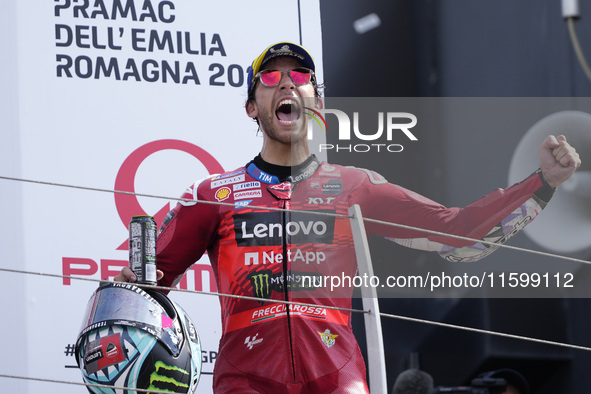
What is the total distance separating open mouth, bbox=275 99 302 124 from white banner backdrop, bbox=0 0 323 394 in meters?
0.78

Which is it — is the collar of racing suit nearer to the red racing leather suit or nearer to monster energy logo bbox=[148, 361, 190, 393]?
the red racing leather suit

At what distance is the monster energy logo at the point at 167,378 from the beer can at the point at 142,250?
0.28m

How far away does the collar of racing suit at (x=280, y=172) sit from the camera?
324 centimetres

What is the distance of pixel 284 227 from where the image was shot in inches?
123

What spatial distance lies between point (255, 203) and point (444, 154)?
4.30 feet

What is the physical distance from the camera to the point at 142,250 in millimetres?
2895

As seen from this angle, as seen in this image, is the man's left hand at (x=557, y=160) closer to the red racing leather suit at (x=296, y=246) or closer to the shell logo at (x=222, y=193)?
the red racing leather suit at (x=296, y=246)

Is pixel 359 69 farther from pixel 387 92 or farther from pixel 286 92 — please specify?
pixel 286 92

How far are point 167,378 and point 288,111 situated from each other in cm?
100

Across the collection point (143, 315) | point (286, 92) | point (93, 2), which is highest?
point (93, 2)

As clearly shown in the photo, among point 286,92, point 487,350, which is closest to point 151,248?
point 286,92

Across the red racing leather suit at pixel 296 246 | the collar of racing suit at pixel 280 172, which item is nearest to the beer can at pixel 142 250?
the red racing leather suit at pixel 296 246

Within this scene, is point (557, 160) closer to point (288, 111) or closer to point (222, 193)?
point (288, 111)

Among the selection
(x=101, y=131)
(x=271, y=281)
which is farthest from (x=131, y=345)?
(x=101, y=131)
